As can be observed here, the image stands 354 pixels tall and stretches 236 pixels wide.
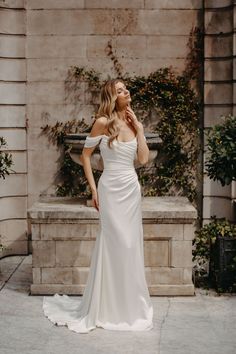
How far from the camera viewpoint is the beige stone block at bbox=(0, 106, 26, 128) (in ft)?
→ 26.8

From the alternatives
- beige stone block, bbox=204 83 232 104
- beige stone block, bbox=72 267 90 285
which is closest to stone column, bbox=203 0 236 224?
beige stone block, bbox=204 83 232 104

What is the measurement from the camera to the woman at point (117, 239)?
5379mm

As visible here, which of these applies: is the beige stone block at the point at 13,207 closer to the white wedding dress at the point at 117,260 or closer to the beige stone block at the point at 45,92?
the beige stone block at the point at 45,92

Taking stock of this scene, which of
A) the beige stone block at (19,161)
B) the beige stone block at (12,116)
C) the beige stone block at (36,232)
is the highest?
the beige stone block at (12,116)

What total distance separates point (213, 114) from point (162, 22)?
1382 millimetres

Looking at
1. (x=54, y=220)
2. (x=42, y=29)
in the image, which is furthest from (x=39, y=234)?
(x=42, y=29)

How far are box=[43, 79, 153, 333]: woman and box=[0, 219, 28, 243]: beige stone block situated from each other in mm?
2941

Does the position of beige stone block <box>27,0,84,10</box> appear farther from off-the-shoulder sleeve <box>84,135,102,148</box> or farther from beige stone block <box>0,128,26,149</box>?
off-the-shoulder sleeve <box>84,135,102,148</box>

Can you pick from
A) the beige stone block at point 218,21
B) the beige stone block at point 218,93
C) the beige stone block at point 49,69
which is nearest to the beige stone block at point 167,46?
the beige stone block at point 218,21

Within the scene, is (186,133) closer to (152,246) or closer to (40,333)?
(152,246)

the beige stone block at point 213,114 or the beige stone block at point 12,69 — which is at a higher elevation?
the beige stone block at point 12,69

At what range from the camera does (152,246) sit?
20.9 feet

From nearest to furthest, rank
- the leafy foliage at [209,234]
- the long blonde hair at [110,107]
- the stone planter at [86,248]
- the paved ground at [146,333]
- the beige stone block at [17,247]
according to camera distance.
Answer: the paved ground at [146,333] → the long blonde hair at [110,107] → the stone planter at [86,248] → the leafy foliage at [209,234] → the beige stone block at [17,247]

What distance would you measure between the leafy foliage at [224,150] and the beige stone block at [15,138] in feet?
9.44
